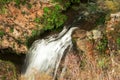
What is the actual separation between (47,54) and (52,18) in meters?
1.38

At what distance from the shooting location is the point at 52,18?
950 centimetres

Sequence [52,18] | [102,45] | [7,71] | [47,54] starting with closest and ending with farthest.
Answer: [102,45], [47,54], [7,71], [52,18]

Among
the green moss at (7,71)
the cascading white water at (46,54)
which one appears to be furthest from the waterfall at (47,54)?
the green moss at (7,71)

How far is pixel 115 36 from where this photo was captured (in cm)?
779

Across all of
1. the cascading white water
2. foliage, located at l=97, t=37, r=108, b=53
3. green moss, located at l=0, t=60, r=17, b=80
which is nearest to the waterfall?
the cascading white water

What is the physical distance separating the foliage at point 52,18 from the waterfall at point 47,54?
1.35 feet

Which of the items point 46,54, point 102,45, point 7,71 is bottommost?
point 7,71

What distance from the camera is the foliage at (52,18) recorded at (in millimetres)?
9438

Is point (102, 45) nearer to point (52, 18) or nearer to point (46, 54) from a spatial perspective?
point (46, 54)

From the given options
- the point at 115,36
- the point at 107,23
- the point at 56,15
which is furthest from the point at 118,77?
the point at 56,15

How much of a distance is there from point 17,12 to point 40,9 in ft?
2.44

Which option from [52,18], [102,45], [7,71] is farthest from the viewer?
[52,18]

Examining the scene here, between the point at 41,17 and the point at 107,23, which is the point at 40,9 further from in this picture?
the point at 107,23

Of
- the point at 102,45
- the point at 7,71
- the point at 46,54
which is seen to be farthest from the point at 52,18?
the point at 102,45
